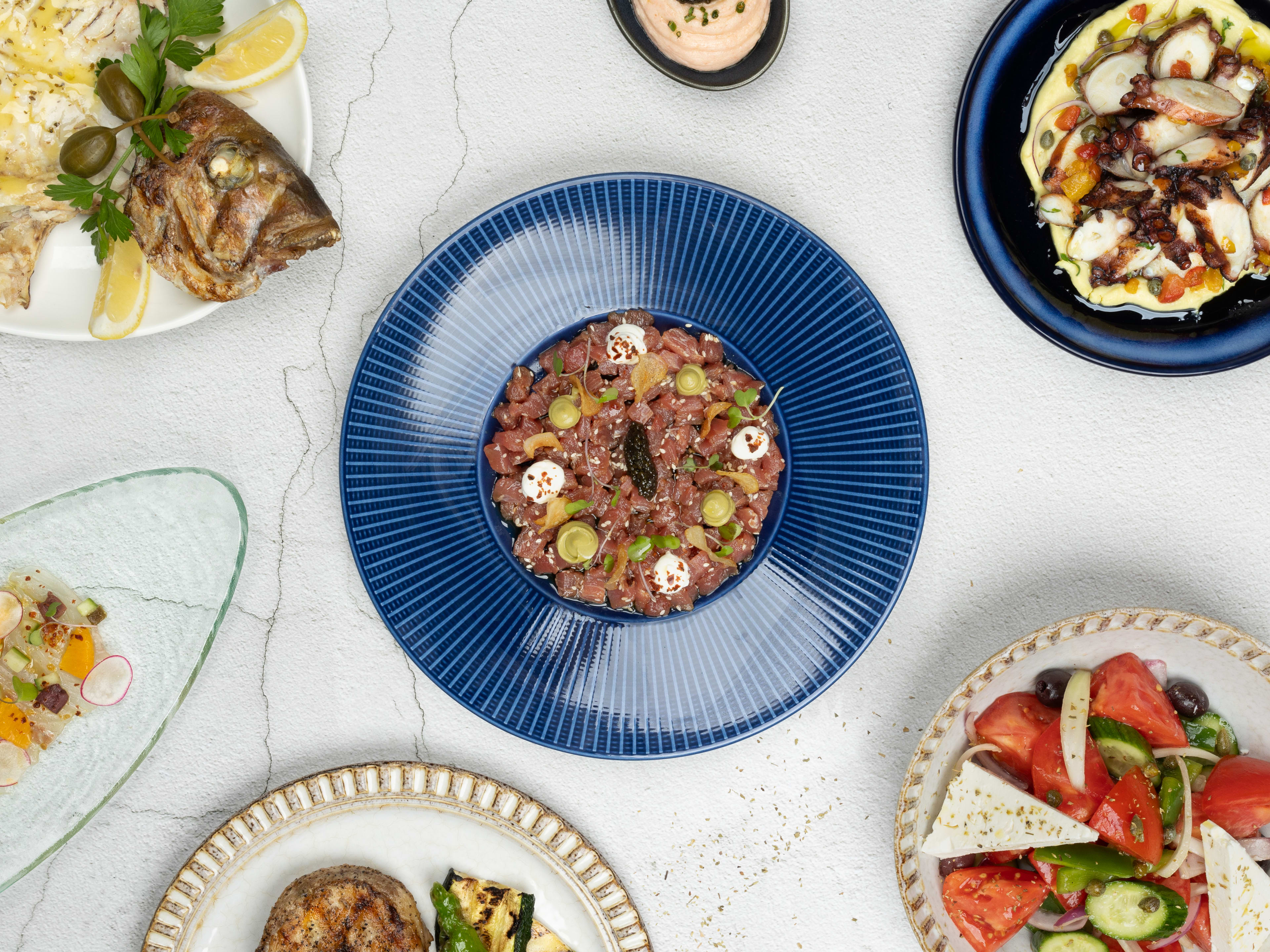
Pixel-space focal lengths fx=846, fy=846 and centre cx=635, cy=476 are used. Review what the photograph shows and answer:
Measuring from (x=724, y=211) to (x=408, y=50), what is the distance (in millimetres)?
1199

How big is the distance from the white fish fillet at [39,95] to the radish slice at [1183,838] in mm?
3832

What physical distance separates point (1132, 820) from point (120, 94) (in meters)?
3.64

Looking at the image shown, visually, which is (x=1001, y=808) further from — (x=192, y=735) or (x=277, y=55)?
(x=277, y=55)

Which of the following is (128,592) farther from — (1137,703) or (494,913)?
(1137,703)

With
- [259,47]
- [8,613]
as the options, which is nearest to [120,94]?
[259,47]

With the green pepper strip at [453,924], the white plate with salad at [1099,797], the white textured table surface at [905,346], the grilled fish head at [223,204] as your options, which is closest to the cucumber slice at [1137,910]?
the white plate with salad at [1099,797]

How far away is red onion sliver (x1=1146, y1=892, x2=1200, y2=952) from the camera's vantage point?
2623mm

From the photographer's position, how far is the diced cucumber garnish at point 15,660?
9.04 feet

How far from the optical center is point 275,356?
2.83 meters

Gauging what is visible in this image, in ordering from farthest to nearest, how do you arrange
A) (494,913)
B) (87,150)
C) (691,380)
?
(494,913), (691,380), (87,150)

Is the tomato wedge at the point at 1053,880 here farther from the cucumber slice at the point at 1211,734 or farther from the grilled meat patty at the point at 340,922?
the grilled meat patty at the point at 340,922

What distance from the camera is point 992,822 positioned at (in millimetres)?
2582

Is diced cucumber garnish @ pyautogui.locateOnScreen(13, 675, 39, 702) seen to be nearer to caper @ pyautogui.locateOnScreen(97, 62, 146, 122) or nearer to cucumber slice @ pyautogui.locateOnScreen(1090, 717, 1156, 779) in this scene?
caper @ pyautogui.locateOnScreen(97, 62, 146, 122)

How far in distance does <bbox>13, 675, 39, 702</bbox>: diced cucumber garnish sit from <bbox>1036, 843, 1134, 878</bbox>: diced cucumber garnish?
127 inches
